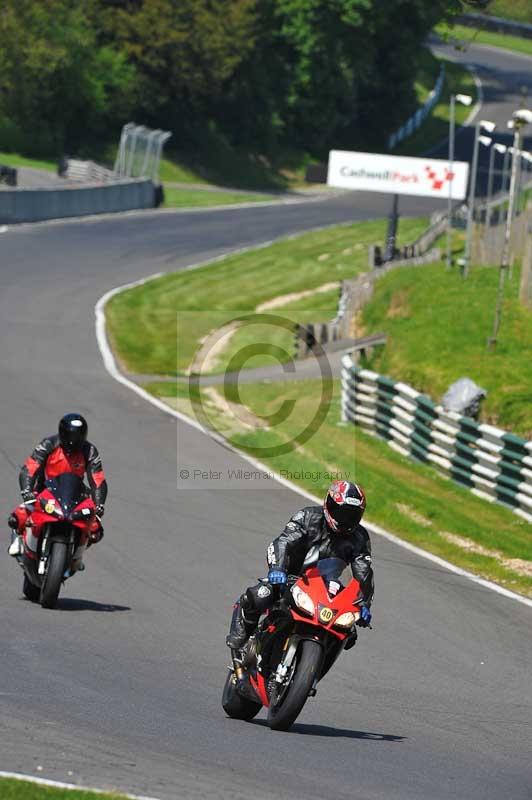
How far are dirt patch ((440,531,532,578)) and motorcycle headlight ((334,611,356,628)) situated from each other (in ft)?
28.1

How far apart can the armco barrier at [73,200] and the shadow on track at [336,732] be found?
39.1 meters

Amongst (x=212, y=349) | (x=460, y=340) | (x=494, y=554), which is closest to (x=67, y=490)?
(x=494, y=554)

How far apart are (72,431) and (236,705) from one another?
4081 mm

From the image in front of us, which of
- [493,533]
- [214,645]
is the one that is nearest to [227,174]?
[493,533]

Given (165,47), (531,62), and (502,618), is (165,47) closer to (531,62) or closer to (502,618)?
(531,62)

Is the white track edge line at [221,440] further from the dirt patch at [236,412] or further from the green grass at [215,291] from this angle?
the dirt patch at [236,412]

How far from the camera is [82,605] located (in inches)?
560

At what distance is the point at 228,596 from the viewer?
15.3 meters

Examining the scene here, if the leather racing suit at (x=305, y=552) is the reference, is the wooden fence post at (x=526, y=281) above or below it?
below

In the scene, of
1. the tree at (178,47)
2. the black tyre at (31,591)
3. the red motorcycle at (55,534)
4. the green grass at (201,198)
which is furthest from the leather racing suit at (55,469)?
the tree at (178,47)

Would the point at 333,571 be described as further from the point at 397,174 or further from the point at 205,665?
the point at 397,174

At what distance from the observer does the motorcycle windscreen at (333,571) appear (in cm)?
1006

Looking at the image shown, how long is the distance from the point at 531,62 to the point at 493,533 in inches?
4167

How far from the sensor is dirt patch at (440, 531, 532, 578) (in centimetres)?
1836
